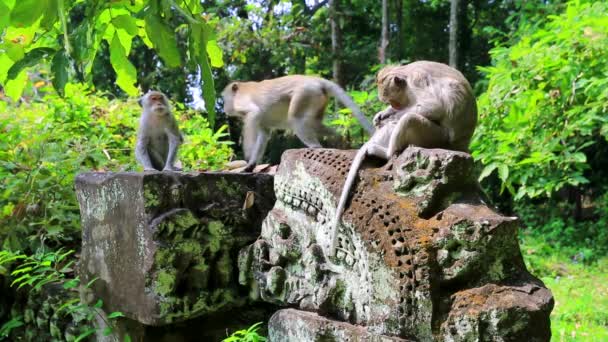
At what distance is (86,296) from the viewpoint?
338 cm

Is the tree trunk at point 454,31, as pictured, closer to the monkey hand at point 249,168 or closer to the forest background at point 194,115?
the forest background at point 194,115

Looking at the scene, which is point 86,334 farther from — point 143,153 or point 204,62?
point 204,62

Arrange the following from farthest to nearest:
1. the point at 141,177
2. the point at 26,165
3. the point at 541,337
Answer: the point at 26,165 < the point at 141,177 < the point at 541,337

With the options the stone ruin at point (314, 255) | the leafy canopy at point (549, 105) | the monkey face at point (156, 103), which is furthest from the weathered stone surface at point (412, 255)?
the leafy canopy at point (549, 105)

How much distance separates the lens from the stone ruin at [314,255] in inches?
80.7

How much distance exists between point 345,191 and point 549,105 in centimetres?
283

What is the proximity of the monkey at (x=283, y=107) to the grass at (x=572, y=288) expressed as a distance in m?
2.45

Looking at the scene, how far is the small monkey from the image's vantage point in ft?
13.1

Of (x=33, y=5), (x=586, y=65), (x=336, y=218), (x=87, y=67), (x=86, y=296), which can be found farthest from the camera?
(x=586, y=65)

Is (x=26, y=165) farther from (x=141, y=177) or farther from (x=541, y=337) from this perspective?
(x=541, y=337)

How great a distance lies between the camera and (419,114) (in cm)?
250

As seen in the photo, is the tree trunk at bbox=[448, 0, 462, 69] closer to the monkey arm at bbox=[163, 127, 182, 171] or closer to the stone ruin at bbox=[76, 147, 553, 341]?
the monkey arm at bbox=[163, 127, 182, 171]

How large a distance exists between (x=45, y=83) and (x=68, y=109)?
2486 millimetres

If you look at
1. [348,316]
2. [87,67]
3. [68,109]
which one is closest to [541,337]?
[348,316]
